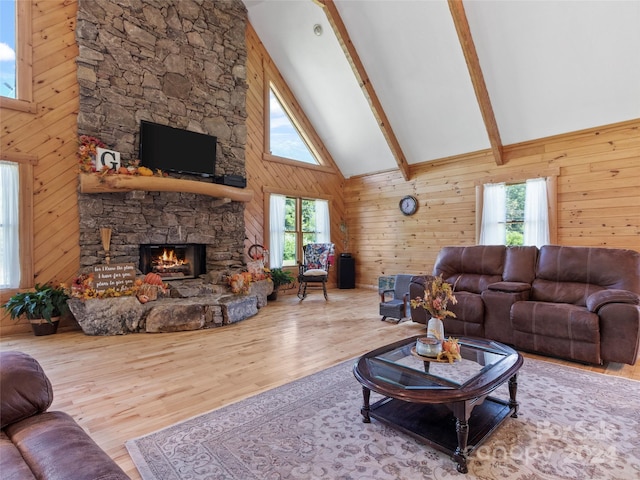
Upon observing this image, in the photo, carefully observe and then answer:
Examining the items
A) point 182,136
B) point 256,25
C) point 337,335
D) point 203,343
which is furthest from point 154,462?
point 256,25

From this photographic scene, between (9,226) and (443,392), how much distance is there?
4.93m

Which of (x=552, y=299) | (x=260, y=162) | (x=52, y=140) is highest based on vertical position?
(x=260, y=162)

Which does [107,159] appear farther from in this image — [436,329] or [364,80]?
[436,329]

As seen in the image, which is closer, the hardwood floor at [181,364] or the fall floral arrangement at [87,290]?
the hardwood floor at [181,364]

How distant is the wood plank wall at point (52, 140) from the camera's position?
→ 13.6 ft

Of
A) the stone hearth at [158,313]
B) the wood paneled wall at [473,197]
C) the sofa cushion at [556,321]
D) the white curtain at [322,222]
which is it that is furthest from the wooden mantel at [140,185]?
the sofa cushion at [556,321]

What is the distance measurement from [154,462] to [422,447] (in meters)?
1.37

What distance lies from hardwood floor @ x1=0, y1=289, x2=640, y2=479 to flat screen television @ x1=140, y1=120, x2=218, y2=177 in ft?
8.12

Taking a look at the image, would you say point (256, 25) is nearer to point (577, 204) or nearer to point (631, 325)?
point (577, 204)

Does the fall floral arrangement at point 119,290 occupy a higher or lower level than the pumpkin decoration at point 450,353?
higher

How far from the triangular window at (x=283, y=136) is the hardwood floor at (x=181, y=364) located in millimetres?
3635

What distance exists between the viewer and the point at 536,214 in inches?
209

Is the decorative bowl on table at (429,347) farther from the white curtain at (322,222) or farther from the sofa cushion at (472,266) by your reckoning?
the white curtain at (322,222)

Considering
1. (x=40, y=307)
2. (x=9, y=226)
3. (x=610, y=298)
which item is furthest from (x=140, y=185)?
(x=610, y=298)
